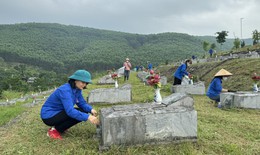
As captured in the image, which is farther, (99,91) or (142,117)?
(99,91)

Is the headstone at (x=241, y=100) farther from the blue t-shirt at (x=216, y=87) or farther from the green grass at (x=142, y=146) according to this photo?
the green grass at (x=142, y=146)

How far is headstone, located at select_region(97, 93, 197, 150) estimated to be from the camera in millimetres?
4758

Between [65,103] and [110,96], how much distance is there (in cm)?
556

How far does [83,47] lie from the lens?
141 m

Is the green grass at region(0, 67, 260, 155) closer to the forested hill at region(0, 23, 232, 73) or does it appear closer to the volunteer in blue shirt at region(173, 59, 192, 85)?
the volunteer in blue shirt at region(173, 59, 192, 85)

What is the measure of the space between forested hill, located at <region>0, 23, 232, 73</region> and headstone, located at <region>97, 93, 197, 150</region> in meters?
56.0

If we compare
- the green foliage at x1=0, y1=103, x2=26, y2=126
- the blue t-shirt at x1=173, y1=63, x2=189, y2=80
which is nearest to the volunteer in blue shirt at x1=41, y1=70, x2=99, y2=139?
the green foliage at x1=0, y1=103, x2=26, y2=126

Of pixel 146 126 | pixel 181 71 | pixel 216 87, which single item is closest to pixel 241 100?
pixel 216 87

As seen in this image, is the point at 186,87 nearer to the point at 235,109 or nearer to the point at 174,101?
the point at 235,109

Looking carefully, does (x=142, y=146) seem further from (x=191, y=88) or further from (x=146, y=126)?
(x=191, y=88)

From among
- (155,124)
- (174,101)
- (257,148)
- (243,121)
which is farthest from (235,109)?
(155,124)

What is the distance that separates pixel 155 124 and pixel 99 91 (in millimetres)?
5906

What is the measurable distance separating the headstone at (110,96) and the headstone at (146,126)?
5.40 meters

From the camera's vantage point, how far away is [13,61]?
320 ft
